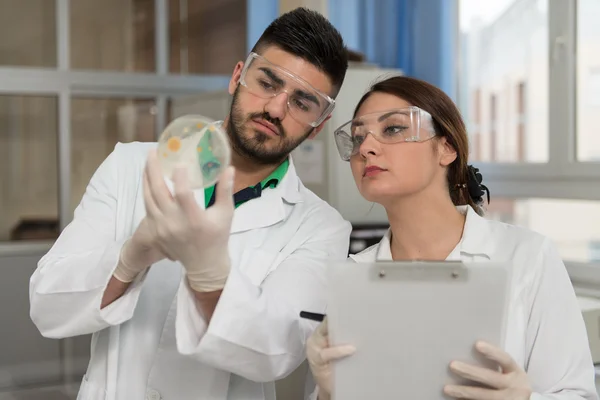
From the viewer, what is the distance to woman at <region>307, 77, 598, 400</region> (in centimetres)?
134

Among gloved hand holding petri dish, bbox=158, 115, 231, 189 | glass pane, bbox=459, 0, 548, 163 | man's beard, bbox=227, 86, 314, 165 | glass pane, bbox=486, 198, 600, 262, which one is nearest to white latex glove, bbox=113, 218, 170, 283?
gloved hand holding petri dish, bbox=158, 115, 231, 189

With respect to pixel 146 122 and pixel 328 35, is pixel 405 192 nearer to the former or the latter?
pixel 328 35

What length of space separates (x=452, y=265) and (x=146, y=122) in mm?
3039

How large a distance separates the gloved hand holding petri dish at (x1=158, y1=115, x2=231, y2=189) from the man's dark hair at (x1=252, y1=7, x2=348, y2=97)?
1.81 feet

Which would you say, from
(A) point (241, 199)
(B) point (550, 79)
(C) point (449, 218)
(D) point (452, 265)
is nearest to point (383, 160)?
(C) point (449, 218)

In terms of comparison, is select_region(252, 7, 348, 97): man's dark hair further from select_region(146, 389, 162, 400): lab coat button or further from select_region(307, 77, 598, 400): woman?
select_region(146, 389, 162, 400): lab coat button

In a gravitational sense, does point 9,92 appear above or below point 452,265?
above

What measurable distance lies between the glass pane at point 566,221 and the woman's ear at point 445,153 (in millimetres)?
1442

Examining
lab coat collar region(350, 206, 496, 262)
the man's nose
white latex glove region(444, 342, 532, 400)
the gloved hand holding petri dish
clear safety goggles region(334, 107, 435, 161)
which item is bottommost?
white latex glove region(444, 342, 532, 400)

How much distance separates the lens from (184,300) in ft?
3.96

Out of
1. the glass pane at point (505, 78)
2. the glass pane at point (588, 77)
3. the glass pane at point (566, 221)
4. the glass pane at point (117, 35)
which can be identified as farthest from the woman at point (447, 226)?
the glass pane at point (117, 35)

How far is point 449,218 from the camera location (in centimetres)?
159

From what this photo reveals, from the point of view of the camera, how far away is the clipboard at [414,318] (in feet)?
3.64

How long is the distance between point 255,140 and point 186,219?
1.73 feet
